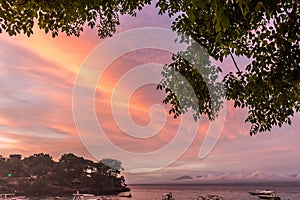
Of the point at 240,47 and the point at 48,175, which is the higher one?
the point at 48,175

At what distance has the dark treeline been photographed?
86.5 metres

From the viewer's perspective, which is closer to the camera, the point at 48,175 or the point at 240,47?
the point at 240,47

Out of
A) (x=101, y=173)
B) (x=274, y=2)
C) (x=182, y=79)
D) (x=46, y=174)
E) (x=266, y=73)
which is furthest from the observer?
(x=101, y=173)

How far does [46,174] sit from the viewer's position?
9075cm

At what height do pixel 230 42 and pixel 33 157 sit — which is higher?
pixel 33 157

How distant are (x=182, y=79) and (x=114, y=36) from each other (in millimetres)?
3682

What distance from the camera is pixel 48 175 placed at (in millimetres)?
90312

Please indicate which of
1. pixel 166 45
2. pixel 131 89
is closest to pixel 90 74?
pixel 131 89

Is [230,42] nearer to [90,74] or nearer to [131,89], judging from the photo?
[131,89]

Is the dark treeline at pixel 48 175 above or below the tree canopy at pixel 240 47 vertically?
above

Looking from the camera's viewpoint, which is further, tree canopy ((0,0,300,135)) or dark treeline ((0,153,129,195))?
dark treeline ((0,153,129,195))

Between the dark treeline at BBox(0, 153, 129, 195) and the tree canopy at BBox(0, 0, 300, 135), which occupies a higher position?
the dark treeline at BBox(0, 153, 129, 195)

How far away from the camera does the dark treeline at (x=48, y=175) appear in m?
86.5

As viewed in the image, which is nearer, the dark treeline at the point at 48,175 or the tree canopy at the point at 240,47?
the tree canopy at the point at 240,47
